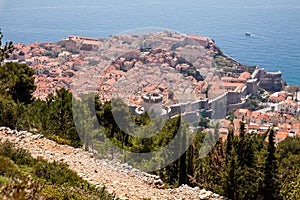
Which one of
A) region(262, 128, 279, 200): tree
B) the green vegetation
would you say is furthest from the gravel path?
region(262, 128, 279, 200): tree

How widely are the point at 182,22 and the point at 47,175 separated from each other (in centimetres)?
4588

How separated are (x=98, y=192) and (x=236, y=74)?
1243 inches

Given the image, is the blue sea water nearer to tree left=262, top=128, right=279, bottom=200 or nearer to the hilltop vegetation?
the hilltop vegetation

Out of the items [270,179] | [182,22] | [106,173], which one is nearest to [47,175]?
[106,173]

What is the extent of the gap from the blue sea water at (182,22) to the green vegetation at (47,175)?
3555 cm

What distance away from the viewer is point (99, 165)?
468cm

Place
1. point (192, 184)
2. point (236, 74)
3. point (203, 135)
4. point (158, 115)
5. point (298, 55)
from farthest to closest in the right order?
1. point (298, 55)
2. point (236, 74)
3. point (203, 135)
4. point (158, 115)
5. point (192, 184)

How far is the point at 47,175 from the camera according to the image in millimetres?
3633

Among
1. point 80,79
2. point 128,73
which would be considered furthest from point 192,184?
point 80,79

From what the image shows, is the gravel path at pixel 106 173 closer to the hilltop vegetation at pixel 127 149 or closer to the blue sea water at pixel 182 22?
the hilltop vegetation at pixel 127 149

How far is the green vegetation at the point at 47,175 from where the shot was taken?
9.55 feet

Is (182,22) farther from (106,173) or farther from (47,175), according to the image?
(47,175)

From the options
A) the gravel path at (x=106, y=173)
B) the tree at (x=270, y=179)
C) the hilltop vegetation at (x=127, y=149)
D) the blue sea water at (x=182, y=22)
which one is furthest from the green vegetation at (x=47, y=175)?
the blue sea water at (x=182, y=22)

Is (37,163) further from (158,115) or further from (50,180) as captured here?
(158,115)
